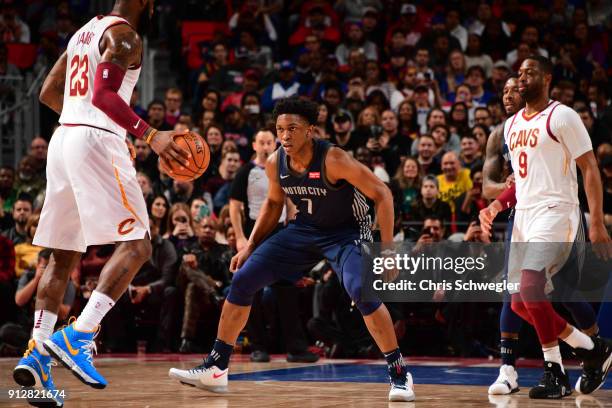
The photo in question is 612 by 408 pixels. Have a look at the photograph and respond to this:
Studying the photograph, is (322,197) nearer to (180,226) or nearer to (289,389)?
(289,389)

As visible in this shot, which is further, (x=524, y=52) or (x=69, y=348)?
(x=524, y=52)

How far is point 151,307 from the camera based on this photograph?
10586mm

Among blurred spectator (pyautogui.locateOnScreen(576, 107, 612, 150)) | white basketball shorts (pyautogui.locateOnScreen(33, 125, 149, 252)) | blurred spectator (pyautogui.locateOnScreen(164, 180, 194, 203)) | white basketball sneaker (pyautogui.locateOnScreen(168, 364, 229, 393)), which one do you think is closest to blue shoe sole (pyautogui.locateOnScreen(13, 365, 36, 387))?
white basketball shorts (pyautogui.locateOnScreen(33, 125, 149, 252))

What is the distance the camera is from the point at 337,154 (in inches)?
252

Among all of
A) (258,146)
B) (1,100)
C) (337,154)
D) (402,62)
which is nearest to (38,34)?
(1,100)

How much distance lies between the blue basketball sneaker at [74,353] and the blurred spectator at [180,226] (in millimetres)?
5254

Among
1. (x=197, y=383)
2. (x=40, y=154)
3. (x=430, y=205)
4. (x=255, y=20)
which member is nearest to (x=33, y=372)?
(x=197, y=383)

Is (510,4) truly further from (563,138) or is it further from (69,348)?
(69,348)

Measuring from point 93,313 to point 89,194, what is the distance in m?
0.65

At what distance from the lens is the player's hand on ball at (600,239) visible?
6246 millimetres

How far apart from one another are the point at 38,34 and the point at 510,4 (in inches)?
298

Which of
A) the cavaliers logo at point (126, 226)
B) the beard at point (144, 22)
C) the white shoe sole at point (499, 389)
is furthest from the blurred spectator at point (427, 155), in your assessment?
the cavaliers logo at point (126, 226)

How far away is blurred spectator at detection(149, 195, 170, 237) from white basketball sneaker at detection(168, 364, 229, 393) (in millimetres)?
4533

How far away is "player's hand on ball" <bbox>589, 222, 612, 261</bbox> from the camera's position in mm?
6246
